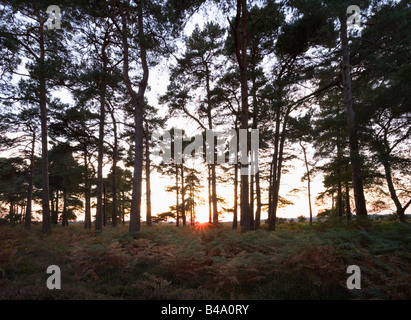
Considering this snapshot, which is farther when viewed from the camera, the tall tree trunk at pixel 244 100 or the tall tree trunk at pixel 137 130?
the tall tree trunk at pixel 137 130

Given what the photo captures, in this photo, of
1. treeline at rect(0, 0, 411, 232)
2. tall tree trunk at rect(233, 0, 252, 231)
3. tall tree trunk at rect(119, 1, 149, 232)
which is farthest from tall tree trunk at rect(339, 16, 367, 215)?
tall tree trunk at rect(119, 1, 149, 232)

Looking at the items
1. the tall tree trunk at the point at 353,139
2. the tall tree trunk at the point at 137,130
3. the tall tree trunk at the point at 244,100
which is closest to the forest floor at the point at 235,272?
the tall tree trunk at the point at 244,100

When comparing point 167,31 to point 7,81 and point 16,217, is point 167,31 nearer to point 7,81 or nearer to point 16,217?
point 7,81

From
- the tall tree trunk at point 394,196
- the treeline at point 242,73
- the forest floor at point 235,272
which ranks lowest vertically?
A: the forest floor at point 235,272

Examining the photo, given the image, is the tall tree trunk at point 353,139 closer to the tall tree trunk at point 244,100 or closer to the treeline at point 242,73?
the treeline at point 242,73

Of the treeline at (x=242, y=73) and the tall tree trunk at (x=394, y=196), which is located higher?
the treeline at (x=242, y=73)

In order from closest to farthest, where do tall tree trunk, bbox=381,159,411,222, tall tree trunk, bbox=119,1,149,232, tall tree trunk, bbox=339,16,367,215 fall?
tall tree trunk, bbox=339,16,367,215 < tall tree trunk, bbox=381,159,411,222 < tall tree trunk, bbox=119,1,149,232

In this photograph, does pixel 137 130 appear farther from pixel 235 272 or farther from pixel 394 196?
pixel 394 196

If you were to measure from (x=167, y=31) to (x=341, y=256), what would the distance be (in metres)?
12.1

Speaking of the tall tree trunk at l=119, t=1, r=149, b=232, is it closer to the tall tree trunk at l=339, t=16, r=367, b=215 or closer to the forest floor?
the forest floor

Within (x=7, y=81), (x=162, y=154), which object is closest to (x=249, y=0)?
(x=7, y=81)

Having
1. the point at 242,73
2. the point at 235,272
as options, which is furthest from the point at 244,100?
the point at 235,272

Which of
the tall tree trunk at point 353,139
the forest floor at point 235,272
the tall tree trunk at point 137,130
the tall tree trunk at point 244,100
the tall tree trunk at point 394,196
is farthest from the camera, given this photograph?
the tall tree trunk at point 137,130
